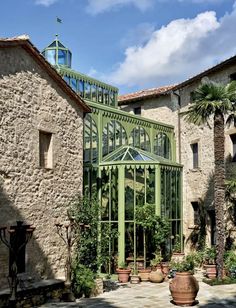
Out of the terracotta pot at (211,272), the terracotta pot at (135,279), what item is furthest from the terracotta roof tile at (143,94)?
the terracotta pot at (135,279)

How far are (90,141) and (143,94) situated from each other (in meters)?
8.19

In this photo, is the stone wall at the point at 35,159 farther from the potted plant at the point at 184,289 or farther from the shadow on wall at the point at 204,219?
the shadow on wall at the point at 204,219

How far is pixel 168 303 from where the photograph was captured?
13.8 m

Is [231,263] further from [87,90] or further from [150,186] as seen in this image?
[87,90]

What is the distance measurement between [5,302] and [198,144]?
12.9 metres

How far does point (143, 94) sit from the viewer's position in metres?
25.7

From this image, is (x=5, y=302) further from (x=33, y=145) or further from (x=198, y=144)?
(x=198, y=144)

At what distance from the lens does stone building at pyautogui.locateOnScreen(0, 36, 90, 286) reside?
520 inches

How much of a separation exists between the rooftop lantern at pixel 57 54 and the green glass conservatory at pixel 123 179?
177cm

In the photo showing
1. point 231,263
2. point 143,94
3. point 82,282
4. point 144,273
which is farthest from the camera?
point 143,94

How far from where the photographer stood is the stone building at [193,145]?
2047 centimetres

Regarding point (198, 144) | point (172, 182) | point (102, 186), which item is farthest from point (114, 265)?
point (198, 144)

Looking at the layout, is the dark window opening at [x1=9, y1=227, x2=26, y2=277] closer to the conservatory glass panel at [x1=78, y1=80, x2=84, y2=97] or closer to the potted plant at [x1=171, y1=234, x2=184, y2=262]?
the potted plant at [x1=171, y1=234, x2=184, y2=262]

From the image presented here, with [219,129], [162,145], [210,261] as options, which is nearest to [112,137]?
[162,145]
